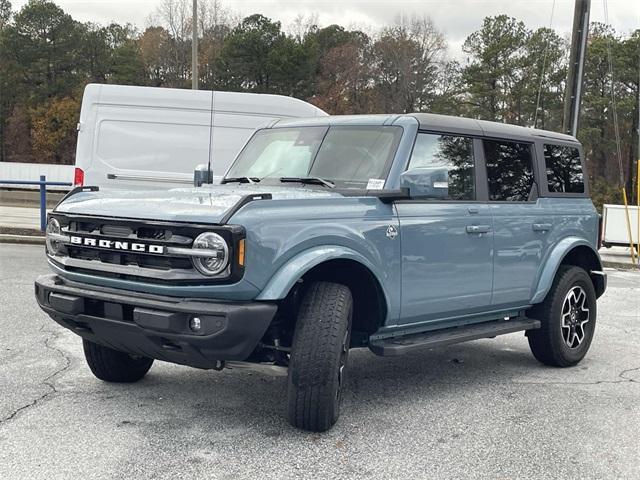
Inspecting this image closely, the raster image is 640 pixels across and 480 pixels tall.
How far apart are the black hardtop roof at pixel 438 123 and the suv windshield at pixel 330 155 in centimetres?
7

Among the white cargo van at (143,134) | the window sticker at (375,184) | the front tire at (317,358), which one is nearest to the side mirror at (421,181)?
the window sticker at (375,184)

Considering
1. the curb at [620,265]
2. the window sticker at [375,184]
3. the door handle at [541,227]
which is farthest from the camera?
the curb at [620,265]

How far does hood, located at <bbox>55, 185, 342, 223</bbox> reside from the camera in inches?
149

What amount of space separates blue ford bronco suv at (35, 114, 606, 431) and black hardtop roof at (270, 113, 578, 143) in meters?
0.02

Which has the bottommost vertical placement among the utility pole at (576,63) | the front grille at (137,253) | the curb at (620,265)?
the curb at (620,265)

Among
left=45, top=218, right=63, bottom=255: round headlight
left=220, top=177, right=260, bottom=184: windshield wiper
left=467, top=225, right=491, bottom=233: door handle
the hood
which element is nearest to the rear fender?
left=467, top=225, right=491, bottom=233: door handle

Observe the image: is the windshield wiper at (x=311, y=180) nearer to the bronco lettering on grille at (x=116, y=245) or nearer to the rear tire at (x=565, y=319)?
the bronco lettering on grille at (x=116, y=245)

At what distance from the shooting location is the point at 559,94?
55312mm

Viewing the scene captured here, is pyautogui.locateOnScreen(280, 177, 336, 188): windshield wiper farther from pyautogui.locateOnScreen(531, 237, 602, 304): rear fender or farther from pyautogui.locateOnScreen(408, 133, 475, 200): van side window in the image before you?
pyautogui.locateOnScreen(531, 237, 602, 304): rear fender

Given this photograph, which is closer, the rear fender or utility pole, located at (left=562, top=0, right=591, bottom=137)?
the rear fender

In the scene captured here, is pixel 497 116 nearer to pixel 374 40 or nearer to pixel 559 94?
pixel 559 94

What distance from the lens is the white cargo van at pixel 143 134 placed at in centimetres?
1111

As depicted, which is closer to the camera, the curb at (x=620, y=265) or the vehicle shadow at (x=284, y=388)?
the vehicle shadow at (x=284, y=388)

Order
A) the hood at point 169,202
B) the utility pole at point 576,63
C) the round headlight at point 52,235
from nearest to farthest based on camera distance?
1. the hood at point 169,202
2. the round headlight at point 52,235
3. the utility pole at point 576,63
